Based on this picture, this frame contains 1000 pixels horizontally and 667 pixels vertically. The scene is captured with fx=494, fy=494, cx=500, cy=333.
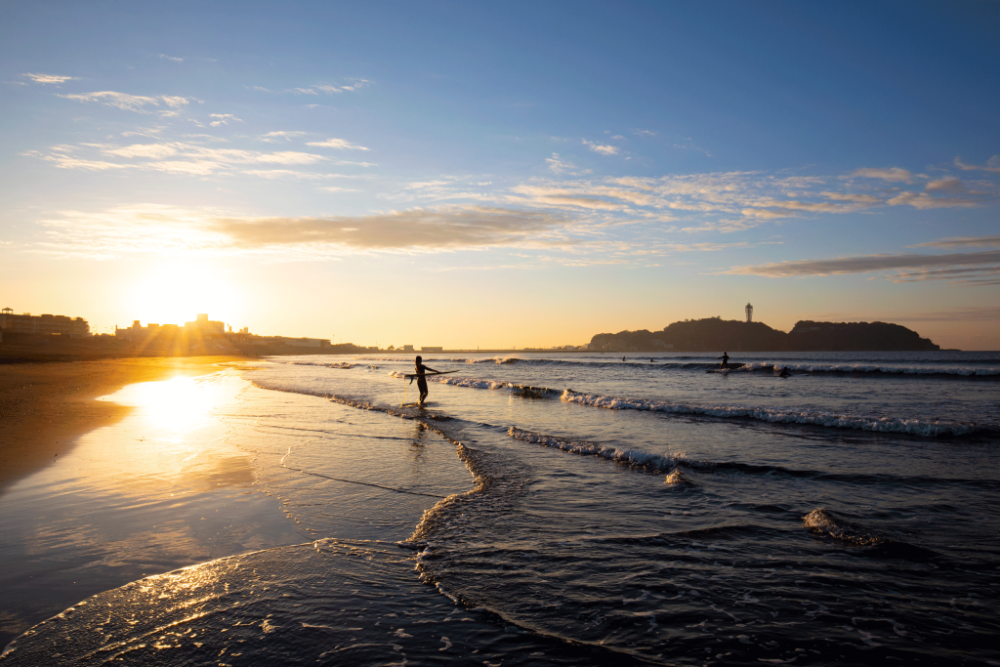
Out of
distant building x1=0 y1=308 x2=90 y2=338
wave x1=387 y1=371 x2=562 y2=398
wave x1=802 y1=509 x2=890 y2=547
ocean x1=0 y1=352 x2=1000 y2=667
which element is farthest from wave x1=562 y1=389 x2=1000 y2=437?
distant building x1=0 y1=308 x2=90 y2=338

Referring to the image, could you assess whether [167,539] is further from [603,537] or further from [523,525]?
[603,537]

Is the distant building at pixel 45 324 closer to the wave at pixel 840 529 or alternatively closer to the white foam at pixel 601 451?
the white foam at pixel 601 451

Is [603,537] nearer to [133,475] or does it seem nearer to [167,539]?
[167,539]

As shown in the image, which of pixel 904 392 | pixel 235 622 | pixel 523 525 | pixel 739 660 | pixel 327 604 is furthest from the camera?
pixel 904 392

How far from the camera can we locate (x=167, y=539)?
583 centimetres

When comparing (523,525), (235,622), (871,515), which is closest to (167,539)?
(235,622)

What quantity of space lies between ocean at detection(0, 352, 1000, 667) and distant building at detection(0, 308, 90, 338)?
16271cm

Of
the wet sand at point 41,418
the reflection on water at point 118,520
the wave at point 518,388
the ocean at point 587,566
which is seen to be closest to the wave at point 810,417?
the ocean at point 587,566

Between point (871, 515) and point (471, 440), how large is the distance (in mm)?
9066

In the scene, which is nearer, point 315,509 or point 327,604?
point 327,604

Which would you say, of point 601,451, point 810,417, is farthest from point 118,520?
point 810,417

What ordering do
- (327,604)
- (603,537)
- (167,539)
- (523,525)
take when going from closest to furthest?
(327,604) < (167,539) < (603,537) < (523,525)

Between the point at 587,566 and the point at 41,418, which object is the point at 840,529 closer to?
the point at 587,566

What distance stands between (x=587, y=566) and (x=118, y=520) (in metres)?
5.98
